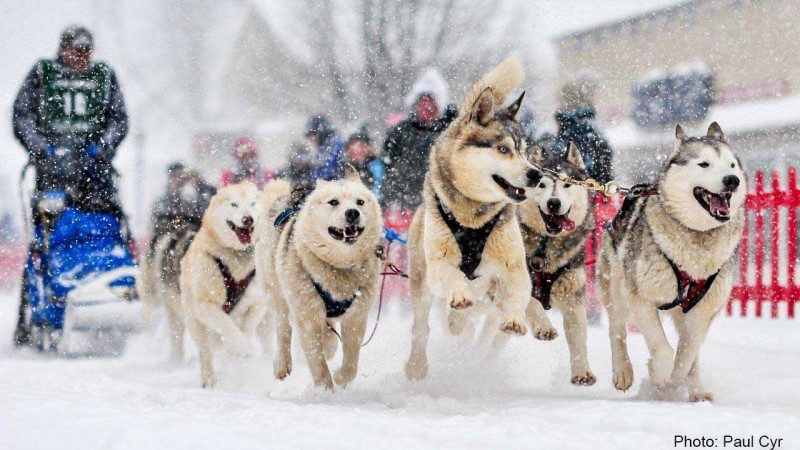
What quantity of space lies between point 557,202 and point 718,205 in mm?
845

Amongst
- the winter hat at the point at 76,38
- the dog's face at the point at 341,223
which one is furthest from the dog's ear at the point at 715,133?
the winter hat at the point at 76,38

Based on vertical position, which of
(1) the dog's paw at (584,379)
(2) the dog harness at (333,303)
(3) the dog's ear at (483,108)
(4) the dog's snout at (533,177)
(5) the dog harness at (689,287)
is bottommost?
(1) the dog's paw at (584,379)

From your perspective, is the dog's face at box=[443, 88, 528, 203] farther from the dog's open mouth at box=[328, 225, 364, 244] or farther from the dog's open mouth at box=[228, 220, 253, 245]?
the dog's open mouth at box=[228, 220, 253, 245]

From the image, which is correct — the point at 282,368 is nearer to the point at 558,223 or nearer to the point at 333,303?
the point at 333,303

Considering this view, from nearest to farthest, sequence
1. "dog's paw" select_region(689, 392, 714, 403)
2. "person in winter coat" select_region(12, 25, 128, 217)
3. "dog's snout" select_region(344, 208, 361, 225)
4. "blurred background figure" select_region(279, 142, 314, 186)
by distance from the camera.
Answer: "dog's paw" select_region(689, 392, 714, 403)
"dog's snout" select_region(344, 208, 361, 225)
"person in winter coat" select_region(12, 25, 128, 217)
"blurred background figure" select_region(279, 142, 314, 186)

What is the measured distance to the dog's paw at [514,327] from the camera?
138 inches

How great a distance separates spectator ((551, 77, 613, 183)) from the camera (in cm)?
614

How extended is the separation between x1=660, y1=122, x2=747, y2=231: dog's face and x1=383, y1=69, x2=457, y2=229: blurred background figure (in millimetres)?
2993

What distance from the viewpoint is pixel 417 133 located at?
21.6ft

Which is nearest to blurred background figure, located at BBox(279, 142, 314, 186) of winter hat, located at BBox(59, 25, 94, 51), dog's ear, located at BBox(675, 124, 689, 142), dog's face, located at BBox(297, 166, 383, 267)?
winter hat, located at BBox(59, 25, 94, 51)

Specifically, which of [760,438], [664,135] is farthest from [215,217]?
[664,135]

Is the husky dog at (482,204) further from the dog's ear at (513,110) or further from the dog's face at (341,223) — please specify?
the dog's face at (341,223)

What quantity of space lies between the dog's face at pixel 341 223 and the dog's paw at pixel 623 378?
4.46 ft

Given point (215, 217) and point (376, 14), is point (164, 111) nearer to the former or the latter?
point (376, 14)
